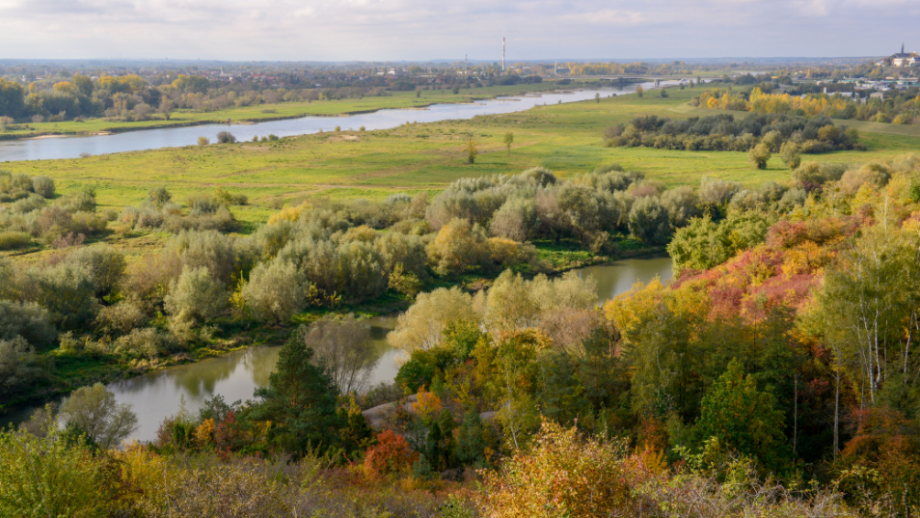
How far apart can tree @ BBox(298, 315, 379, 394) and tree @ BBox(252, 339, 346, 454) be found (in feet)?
15.4

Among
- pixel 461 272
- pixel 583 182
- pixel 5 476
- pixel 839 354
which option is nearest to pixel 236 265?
pixel 461 272

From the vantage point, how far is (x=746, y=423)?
615 inches

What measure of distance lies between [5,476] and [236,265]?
92.2ft

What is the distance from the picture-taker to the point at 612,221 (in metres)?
53.0

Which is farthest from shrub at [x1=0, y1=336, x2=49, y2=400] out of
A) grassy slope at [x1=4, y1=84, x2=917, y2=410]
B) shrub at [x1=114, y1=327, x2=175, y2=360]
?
grassy slope at [x1=4, y1=84, x2=917, y2=410]

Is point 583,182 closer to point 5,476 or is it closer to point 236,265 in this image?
point 236,265

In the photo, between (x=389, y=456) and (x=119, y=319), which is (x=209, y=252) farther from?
(x=389, y=456)

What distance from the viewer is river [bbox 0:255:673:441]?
26047 mm

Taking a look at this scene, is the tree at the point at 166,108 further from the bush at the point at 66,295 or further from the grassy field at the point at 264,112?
the bush at the point at 66,295

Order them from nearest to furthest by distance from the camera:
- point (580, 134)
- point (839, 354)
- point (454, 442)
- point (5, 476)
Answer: point (5, 476), point (839, 354), point (454, 442), point (580, 134)

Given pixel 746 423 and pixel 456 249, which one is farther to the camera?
pixel 456 249

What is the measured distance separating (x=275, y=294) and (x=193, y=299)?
3956 mm

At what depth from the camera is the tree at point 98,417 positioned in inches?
822

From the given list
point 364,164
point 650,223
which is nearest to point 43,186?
point 364,164
